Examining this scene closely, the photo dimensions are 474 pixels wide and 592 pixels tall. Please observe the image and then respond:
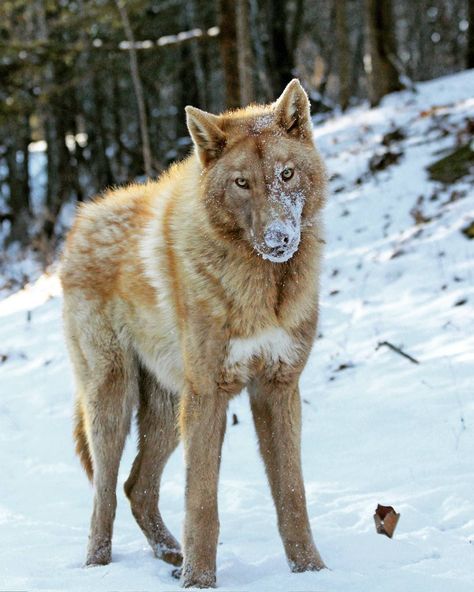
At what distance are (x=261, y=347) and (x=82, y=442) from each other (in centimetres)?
178

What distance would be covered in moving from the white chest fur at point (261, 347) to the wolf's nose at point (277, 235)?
517mm

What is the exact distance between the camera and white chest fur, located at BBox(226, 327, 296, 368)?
4.01 m

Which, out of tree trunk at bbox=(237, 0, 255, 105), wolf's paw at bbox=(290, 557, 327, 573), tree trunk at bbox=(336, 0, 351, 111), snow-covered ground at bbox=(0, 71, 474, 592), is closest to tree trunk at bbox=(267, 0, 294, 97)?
tree trunk at bbox=(336, 0, 351, 111)

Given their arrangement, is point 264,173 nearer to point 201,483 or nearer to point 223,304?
point 223,304

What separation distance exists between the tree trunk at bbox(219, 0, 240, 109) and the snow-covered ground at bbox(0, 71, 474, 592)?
11.4 feet

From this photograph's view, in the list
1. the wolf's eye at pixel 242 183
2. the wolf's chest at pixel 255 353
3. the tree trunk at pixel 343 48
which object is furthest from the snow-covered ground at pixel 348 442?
the tree trunk at pixel 343 48

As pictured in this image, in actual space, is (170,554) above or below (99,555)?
below

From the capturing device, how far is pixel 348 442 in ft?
19.7

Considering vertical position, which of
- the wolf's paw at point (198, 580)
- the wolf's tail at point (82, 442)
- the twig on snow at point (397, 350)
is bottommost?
the twig on snow at point (397, 350)

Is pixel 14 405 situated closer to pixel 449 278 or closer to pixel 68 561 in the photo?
pixel 68 561

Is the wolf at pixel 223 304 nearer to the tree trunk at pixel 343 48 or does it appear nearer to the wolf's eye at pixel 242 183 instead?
the wolf's eye at pixel 242 183

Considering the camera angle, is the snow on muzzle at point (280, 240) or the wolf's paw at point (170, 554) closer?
the snow on muzzle at point (280, 240)

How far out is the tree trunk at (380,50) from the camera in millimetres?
16469

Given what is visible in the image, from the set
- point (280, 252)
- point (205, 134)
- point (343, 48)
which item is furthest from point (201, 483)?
point (343, 48)
